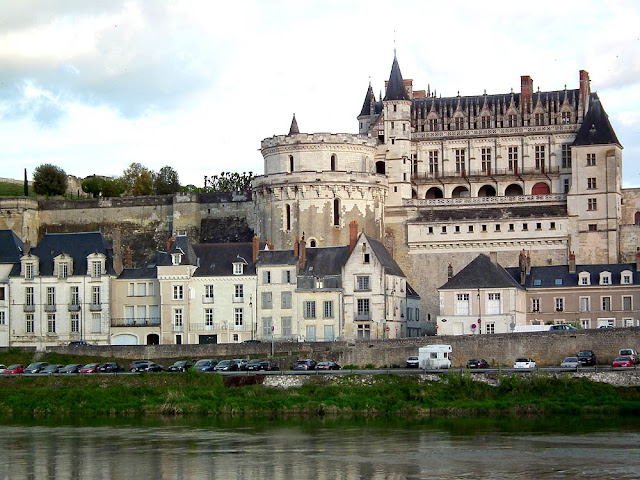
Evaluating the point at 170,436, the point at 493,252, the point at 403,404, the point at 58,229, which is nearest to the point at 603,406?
the point at 403,404

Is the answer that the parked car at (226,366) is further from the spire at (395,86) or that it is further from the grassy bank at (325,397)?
the spire at (395,86)

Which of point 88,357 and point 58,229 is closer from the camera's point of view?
point 88,357

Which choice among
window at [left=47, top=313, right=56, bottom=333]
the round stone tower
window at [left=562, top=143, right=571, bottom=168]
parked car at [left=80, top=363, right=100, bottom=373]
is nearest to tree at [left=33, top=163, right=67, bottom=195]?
the round stone tower

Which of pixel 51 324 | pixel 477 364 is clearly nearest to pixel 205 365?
pixel 477 364

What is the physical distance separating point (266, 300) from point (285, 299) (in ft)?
2.98

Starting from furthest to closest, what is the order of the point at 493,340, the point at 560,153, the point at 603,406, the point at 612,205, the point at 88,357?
1. the point at 560,153
2. the point at 612,205
3. the point at 88,357
4. the point at 493,340
5. the point at 603,406

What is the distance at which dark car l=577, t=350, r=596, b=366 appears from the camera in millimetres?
47719

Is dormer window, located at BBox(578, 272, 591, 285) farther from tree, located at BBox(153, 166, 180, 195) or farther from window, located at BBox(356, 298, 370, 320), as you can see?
tree, located at BBox(153, 166, 180, 195)

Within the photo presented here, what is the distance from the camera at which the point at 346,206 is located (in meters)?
68.2

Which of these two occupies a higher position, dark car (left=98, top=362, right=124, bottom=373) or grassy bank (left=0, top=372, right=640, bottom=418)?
dark car (left=98, top=362, right=124, bottom=373)

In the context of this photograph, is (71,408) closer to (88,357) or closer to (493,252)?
(88,357)

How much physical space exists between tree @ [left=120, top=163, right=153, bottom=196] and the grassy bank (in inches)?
1650

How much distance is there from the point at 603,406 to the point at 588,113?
1212 inches

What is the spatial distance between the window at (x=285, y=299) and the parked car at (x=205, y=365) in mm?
6570
